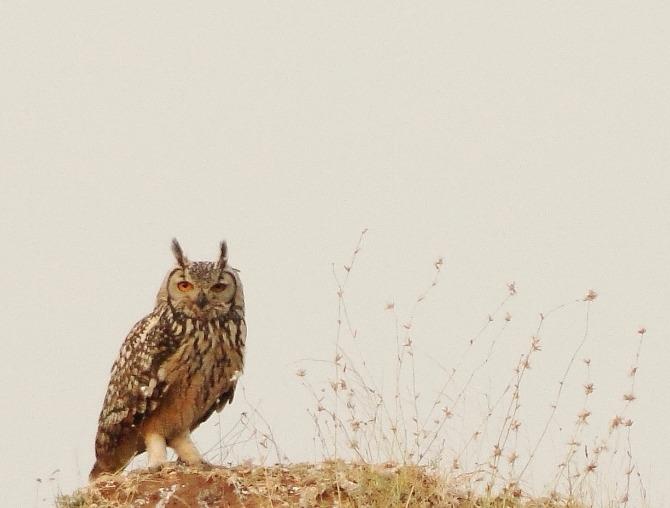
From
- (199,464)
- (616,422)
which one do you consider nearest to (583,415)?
(616,422)

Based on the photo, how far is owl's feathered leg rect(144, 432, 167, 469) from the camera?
22.1 ft

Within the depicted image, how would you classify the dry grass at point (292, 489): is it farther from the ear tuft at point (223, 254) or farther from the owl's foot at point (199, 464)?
the ear tuft at point (223, 254)

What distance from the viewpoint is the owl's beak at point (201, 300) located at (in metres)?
6.67

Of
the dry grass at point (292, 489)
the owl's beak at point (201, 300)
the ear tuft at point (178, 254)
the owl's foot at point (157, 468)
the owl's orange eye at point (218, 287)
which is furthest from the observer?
the ear tuft at point (178, 254)

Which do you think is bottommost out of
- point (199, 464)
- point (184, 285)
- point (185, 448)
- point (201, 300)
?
point (199, 464)

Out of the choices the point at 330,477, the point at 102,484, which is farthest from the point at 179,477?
the point at 330,477

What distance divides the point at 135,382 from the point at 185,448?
59 centimetres

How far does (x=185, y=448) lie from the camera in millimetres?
6906

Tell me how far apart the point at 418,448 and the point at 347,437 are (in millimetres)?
454

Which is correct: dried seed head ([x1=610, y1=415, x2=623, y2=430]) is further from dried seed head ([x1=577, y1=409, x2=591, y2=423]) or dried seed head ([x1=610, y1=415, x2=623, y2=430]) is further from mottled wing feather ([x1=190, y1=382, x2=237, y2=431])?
mottled wing feather ([x1=190, y1=382, x2=237, y2=431])

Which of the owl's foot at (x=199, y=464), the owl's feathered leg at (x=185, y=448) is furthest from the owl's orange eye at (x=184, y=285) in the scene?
the owl's foot at (x=199, y=464)

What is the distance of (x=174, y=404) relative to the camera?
6770 millimetres

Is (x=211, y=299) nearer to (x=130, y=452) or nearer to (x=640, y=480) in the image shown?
(x=130, y=452)

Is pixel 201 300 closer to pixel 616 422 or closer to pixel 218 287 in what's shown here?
pixel 218 287
